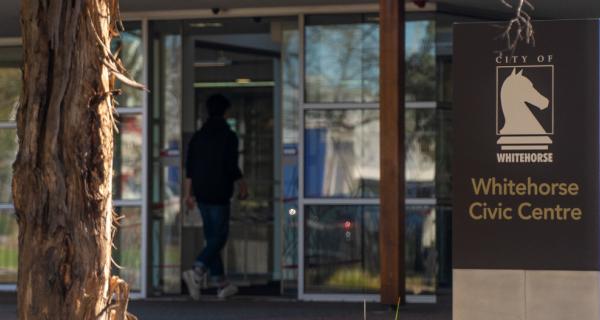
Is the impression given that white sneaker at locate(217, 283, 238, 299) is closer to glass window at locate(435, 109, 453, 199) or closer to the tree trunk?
glass window at locate(435, 109, 453, 199)

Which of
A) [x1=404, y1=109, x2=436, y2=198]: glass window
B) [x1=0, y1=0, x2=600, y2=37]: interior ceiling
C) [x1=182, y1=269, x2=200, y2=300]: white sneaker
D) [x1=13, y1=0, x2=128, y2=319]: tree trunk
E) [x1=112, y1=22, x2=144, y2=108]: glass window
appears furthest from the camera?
[x1=112, y1=22, x2=144, y2=108]: glass window

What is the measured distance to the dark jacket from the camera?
12.1 meters

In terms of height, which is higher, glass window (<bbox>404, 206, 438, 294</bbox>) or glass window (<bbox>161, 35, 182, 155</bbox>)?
glass window (<bbox>161, 35, 182, 155</bbox>)

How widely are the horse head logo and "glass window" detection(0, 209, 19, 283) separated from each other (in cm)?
821

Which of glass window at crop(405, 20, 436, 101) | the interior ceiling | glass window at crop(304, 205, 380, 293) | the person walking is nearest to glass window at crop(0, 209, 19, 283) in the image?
the interior ceiling

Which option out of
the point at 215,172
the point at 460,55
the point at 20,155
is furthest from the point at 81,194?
the point at 215,172

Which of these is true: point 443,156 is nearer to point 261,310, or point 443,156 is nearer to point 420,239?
point 420,239

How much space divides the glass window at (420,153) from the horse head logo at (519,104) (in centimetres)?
509

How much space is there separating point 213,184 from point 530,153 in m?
5.67

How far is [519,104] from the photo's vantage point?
679cm

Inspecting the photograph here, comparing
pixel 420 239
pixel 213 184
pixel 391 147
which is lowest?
pixel 420 239

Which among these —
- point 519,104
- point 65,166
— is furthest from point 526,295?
point 65,166

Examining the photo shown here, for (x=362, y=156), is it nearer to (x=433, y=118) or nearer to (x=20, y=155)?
(x=433, y=118)

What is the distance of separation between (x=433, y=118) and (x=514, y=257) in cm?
516
